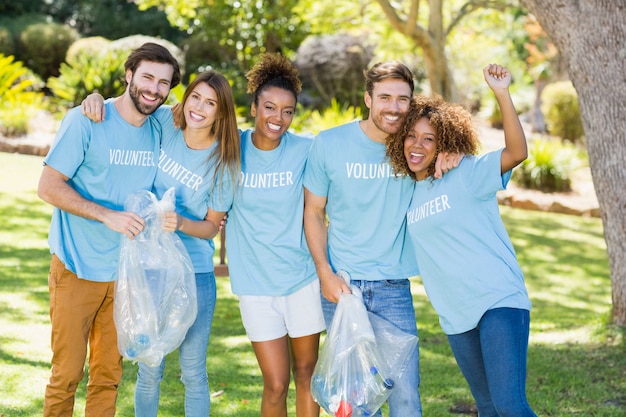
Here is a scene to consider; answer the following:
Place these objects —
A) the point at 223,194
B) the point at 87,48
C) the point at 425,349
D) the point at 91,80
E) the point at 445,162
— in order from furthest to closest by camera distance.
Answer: the point at 87,48, the point at 91,80, the point at 425,349, the point at 223,194, the point at 445,162

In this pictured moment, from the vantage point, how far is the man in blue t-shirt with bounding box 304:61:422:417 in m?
3.78

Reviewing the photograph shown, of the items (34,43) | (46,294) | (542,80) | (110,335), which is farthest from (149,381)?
(542,80)

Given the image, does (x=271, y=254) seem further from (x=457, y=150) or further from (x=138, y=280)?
(x=457, y=150)

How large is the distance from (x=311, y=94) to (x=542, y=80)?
934 cm

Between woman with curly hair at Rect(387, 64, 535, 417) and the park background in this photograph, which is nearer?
woman with curly hair at Rect(387, 64, 535, 417)

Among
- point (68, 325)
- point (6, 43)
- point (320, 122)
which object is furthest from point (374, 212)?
point (6, 43)

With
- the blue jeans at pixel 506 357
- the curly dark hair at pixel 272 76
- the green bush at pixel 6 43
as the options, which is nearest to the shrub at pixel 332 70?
the green bush at pixel 6 43

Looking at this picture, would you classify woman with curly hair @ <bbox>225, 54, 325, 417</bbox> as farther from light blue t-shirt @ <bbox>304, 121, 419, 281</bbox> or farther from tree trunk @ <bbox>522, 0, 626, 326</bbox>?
tree trunk @ <bbox>522, 0, 626, 326</bbox>

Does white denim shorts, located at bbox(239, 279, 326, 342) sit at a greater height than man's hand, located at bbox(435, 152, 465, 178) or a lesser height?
lesser

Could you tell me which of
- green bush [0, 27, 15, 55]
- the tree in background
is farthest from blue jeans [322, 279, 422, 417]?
green bush [0, 27, 15, 55]

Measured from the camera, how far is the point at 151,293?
151 inches

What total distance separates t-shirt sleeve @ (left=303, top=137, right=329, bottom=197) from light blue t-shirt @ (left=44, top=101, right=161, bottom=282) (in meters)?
0.75

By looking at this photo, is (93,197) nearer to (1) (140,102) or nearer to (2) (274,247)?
(1) (140,102)

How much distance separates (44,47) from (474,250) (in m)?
16.2
